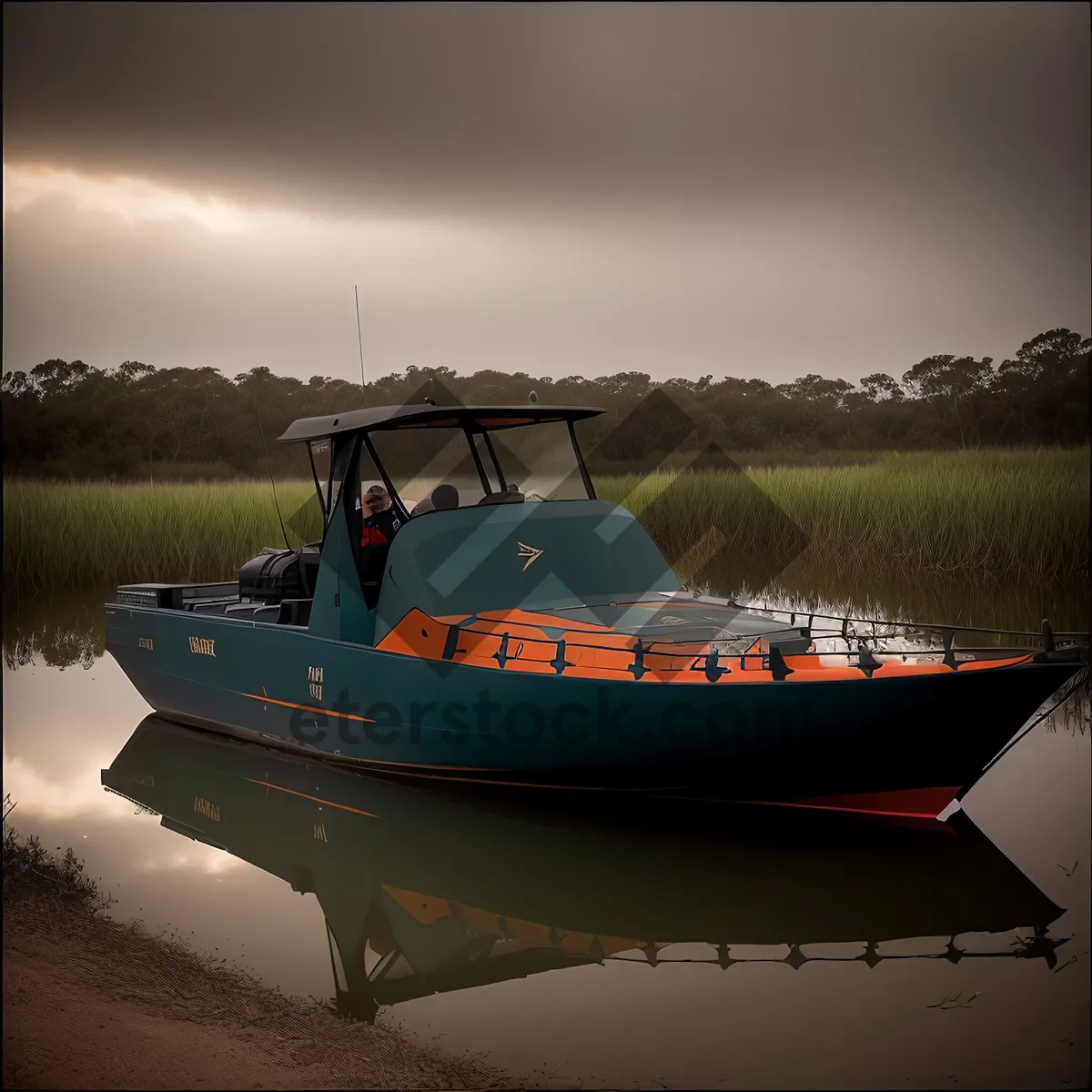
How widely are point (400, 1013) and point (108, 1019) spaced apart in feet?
3.60

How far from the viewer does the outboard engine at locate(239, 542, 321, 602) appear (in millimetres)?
8492

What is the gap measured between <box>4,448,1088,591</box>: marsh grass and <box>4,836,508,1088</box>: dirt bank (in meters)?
9.73

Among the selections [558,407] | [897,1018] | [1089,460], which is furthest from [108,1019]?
[1089,460]

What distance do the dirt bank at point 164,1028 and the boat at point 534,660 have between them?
86.4 inches

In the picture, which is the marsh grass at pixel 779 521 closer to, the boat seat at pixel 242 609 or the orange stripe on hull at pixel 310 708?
the boat seat at pixel 242 609

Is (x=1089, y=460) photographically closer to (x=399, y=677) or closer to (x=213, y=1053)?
(x=399, y=677)

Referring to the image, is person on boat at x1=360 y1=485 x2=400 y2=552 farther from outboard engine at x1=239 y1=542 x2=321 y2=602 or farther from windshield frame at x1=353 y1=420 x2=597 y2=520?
outboard engine at x1=239 y1=542 x2=321 y2=602

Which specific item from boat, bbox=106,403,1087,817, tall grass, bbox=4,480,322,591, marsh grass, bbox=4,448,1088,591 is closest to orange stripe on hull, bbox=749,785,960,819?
boat, bbox=106,403,1087,817

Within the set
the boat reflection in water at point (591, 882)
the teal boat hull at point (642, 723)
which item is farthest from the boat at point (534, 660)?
the boat reflection in water at point (591, 882)

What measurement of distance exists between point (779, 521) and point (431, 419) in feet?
35.9

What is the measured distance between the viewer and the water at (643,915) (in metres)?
4.13

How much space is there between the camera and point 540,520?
7590mm

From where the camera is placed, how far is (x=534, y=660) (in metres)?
6.39

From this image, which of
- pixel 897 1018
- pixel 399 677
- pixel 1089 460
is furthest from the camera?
pixel 1089 460
